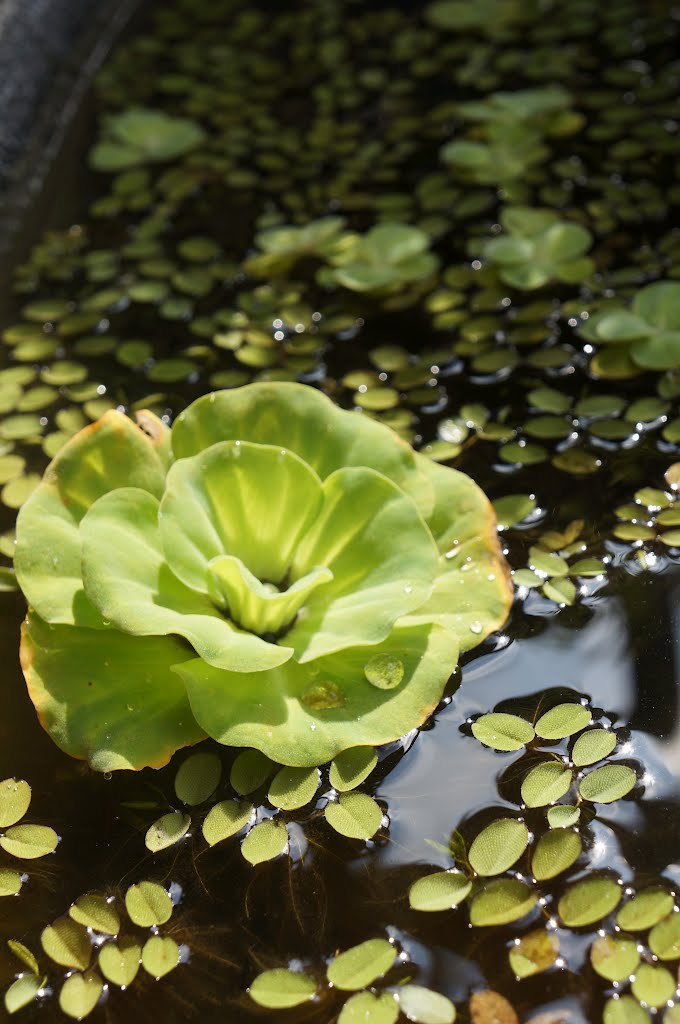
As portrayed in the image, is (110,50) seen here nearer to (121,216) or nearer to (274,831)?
(121,216)

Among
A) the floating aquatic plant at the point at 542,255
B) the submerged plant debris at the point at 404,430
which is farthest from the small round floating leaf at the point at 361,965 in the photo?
the floating aquatic plant at the point at 542,255

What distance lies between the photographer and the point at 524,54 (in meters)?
2.28

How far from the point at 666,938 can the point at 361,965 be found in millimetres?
286

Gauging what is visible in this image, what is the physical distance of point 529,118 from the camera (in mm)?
2092

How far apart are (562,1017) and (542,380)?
3.02ft

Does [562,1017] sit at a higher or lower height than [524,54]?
lower

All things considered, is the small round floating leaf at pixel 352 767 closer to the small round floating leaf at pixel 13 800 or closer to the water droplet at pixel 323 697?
the water droplet at pixel 323 697

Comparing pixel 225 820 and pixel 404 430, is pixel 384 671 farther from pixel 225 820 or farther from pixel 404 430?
pixel 404 430

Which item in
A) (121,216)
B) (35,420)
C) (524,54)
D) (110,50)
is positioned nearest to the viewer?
(35,420)

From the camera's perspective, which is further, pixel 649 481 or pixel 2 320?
pixel 2 320

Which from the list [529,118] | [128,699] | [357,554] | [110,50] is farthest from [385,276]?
[110,50]

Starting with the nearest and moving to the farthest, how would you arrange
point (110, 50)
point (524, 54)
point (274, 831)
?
point (274, 831) → point (524, 54) → point (110, 50)

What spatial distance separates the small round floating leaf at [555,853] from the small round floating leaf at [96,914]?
418mm

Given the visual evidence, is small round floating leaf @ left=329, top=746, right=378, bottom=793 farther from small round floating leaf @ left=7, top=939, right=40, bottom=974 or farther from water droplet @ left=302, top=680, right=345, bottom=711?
small round floating leaf @ left=7, top=939, right=40, bottom=974
